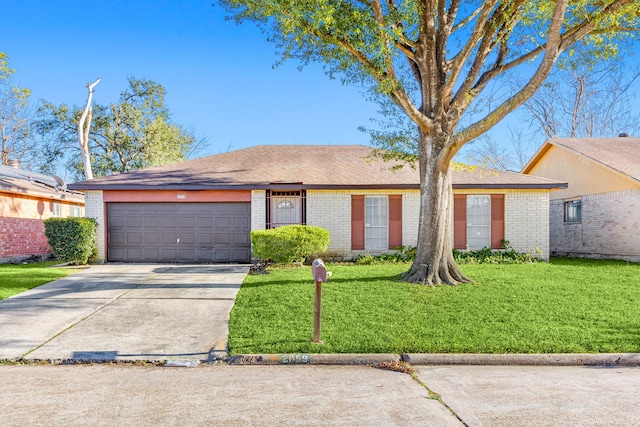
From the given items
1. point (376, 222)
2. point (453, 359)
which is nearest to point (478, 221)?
point (376, 222)

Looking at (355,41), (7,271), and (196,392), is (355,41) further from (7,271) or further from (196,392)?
(7,271)

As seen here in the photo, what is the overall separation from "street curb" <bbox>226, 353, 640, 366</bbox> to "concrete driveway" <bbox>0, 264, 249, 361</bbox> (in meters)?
0.80

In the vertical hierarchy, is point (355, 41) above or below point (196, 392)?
above

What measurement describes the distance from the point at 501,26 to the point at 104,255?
13313mm

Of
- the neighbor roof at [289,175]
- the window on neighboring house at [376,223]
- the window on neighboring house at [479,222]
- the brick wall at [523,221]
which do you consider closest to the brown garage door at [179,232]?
the neighbor roof at [289,175]

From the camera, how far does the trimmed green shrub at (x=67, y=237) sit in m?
13.4

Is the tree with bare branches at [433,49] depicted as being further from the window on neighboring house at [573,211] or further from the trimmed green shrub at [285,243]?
the window on neighboring house at [573,211]

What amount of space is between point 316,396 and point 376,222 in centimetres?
1124

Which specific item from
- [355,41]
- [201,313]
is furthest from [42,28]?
[201,313]

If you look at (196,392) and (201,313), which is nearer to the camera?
(196,392)

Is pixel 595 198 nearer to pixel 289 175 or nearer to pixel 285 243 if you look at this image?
pixel 289 175

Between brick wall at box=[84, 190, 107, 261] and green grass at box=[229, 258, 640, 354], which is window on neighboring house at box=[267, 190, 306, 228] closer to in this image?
green grass at box=[229, 258, 640, 354]

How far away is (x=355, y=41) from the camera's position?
10094mm

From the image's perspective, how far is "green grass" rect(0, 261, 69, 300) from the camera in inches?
383
